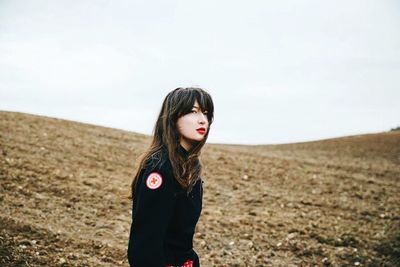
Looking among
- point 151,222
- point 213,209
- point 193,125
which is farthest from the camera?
point 213,209

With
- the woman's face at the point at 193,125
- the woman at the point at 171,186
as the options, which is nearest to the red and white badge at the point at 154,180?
the woman at the point at 171,186

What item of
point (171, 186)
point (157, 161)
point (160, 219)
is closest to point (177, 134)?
point (157, 161)

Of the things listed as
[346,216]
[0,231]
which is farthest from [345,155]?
[0,231]

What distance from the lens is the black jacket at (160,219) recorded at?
6.10 feet

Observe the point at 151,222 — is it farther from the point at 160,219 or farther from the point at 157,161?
the point at 157,161

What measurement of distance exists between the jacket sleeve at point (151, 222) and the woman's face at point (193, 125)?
39 centimetres

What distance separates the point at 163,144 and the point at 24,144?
1047cm

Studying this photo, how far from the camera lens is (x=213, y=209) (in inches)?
328

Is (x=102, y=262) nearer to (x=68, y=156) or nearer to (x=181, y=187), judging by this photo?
(x=181, y=187)

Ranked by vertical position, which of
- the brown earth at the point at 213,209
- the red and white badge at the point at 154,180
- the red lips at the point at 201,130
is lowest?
the brown earth at the point at 213,209

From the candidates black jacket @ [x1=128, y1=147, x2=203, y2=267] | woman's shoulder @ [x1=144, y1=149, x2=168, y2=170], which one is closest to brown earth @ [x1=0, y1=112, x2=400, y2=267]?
black jacket @ [x1=128, y1=147, x2=203, y2=267]

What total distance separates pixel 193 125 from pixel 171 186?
1.47 ft

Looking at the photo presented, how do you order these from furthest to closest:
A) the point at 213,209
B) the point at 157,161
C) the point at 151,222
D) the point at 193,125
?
the point at 213,209 → the point at 193,125 → the point at 157,161 → the point at 151,222

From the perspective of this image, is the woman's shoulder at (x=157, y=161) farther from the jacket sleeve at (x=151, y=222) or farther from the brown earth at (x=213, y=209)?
the brown earth at (x=213, y=209)
